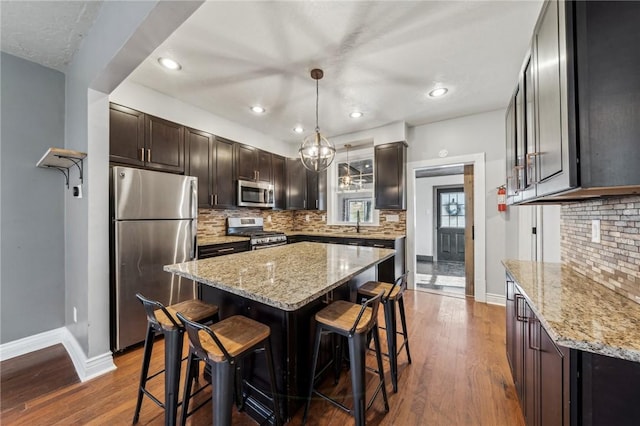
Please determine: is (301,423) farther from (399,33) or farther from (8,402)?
(399,33)

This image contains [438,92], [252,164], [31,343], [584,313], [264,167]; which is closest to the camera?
[584,313]

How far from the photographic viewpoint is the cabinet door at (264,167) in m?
4.17

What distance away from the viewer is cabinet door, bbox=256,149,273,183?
4.17 meters

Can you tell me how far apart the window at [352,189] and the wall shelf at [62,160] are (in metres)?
3.48

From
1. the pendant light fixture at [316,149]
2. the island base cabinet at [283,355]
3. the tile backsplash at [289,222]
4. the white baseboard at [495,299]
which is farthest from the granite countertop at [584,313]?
the tile backsplash at [289,222]

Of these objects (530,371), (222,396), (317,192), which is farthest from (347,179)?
(222,396)

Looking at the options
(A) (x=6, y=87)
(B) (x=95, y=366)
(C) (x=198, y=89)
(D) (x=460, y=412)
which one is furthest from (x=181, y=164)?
(D) (x=460, y=412)

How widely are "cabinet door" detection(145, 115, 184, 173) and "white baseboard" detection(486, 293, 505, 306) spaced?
445cm

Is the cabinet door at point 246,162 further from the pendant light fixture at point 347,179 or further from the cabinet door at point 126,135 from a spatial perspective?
the pendant light fixture at point 347,179

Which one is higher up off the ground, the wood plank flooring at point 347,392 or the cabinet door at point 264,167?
the cabinet door at point 264,167

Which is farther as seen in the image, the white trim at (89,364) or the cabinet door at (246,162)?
the cabinet door at (246,162)

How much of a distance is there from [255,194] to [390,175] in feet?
7.22

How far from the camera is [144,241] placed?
238 cm

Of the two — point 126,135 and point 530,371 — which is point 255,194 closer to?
point 126,135
